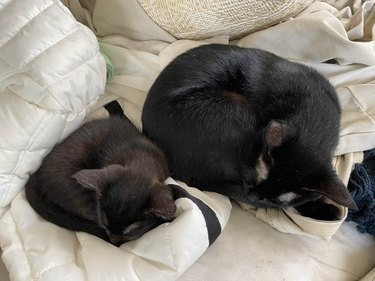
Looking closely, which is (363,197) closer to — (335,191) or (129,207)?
(335,191)

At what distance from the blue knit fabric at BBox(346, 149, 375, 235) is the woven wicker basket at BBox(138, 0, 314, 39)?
49 cm

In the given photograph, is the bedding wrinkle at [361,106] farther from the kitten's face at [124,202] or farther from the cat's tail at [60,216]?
the cat's tail at [60,216]

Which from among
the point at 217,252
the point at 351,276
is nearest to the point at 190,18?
the point at 217,252

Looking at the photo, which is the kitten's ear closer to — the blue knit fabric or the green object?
the green object

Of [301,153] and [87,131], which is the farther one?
[87,131]

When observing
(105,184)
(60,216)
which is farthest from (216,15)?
(60,216)

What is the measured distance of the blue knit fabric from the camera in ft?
3.61

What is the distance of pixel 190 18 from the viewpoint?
4.30ft

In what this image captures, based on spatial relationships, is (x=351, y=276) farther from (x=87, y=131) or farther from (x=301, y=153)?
(x=87, y=131)

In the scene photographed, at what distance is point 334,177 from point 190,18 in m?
0.62

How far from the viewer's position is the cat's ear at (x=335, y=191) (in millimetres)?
960

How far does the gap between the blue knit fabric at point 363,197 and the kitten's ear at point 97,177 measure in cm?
58

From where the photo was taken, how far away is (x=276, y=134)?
39.6 inches

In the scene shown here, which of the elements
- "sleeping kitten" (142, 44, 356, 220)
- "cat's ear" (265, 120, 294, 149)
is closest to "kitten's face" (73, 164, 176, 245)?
"sleeping kitten" (142, 44, 356, 220)
